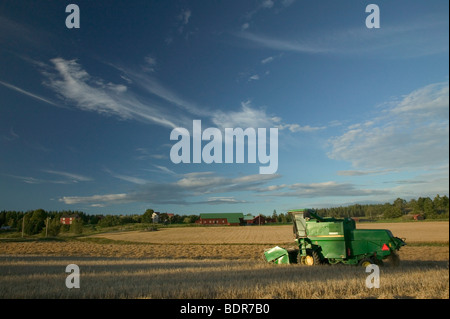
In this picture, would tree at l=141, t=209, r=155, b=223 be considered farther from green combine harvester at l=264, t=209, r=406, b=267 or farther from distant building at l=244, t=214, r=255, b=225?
green combine harvester at l=264, t=209, r=406, b=267

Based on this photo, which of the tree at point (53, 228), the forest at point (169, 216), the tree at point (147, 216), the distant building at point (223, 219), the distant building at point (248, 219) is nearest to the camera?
the forest at point (169, 216)

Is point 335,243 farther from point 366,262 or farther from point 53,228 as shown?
point 53,228

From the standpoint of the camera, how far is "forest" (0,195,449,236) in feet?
39.7

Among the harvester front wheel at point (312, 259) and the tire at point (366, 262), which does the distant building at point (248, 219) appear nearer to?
the harvester front wheel at point (312, 259)

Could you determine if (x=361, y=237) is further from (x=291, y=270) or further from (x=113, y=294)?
(x=113, y=294)

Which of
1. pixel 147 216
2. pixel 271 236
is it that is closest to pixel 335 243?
pixel 271 236

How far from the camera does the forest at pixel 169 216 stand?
1211 cm

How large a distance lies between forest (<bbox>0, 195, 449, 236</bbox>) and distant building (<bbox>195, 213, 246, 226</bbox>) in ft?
17.4

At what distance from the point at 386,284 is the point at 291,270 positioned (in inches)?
184

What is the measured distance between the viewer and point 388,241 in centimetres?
1402

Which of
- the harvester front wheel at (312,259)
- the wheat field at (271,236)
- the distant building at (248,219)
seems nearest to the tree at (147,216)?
the distant building at (248,219)

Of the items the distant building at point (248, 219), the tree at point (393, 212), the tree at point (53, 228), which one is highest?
the tree at point (393, 212)

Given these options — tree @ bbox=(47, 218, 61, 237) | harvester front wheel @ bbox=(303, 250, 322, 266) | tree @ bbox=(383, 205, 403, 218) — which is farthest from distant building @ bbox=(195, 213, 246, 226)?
harvester front wheel @ bbox=(303, 250, 322, 266)

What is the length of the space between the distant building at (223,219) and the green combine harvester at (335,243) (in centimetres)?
7720
